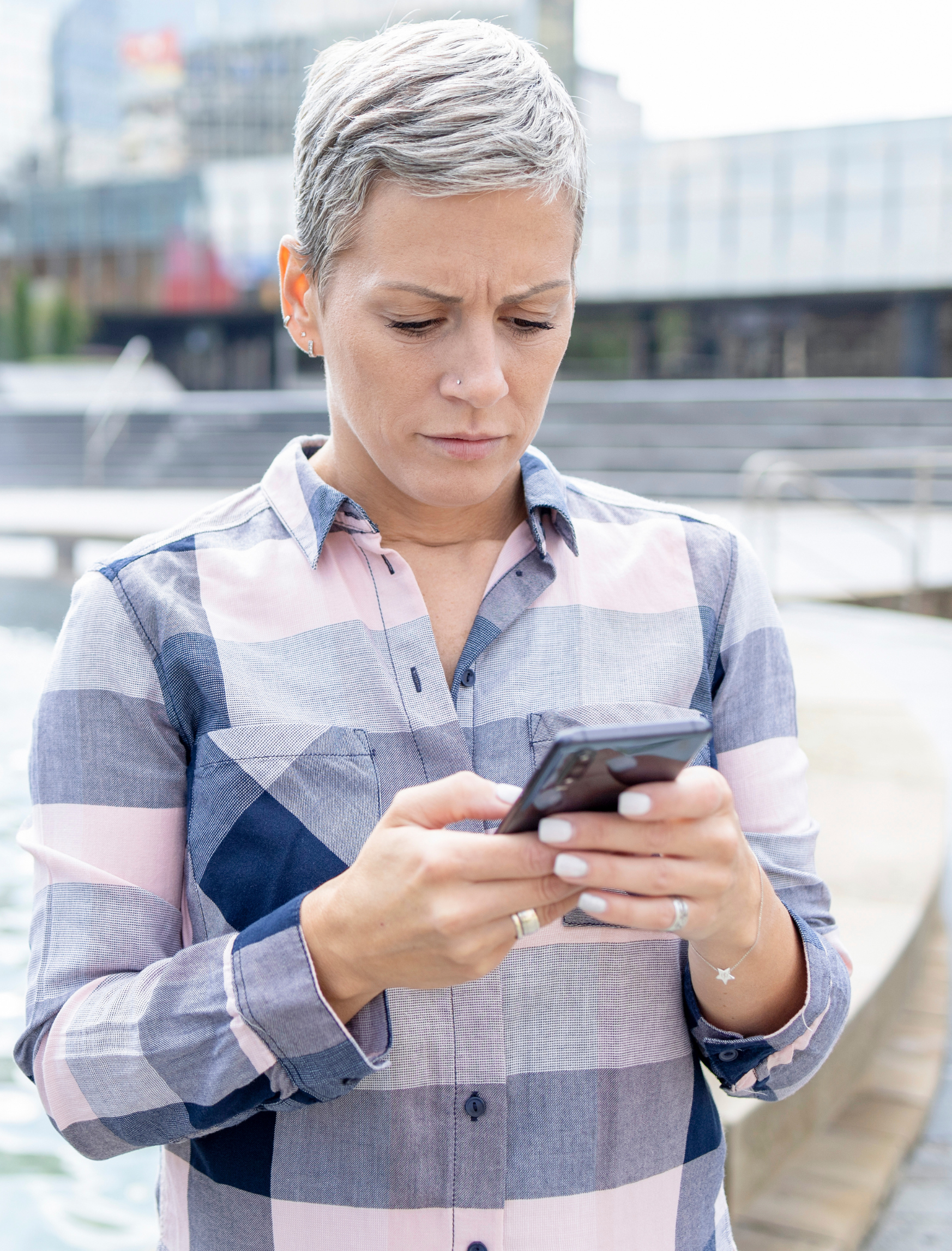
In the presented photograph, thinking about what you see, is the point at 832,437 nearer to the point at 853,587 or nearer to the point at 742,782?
the point at 853,587

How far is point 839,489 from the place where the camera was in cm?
1647

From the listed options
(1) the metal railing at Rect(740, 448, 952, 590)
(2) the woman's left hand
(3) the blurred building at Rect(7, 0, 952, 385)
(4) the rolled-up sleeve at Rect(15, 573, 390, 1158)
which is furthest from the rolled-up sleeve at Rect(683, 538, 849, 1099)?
(3) the blurred building at Rect(7, 0, 952, 385)

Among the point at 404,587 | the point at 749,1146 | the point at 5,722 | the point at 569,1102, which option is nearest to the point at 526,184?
the point at 404,587

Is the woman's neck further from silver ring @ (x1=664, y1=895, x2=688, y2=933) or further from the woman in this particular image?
silver ring @ (x1=664, y1=895, x2=688, y2=933)

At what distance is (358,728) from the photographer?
1250 mm

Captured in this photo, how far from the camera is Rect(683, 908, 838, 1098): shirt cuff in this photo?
1237 millimetres

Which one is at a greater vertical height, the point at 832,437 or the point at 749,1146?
the point at 749,1146

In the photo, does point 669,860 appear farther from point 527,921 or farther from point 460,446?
point 460,446

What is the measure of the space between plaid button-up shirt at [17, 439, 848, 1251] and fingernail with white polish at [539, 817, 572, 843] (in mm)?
283

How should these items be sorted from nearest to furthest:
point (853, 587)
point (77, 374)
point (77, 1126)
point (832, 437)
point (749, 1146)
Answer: point (77, 1126) < point (749, 1146) < point (853, 587) < point (832, 437) < point (77, 374)

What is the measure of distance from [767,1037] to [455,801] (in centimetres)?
47

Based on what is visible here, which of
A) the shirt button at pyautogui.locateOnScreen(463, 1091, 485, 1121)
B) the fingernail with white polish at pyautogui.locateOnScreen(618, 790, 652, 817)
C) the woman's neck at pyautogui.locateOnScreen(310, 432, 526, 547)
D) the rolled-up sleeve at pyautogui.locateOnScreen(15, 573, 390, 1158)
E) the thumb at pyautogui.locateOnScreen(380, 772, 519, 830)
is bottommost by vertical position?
the shirt button at pyautogui.locateOnScreen(463, 1091, 485, 1121)

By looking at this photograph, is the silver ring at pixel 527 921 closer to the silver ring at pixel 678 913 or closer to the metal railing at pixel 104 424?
the silver ring at pixel 678 913

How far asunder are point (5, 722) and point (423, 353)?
20.3ft
